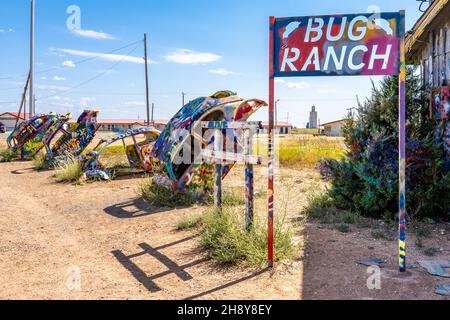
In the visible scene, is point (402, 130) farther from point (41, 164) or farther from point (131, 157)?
point (41, 164)

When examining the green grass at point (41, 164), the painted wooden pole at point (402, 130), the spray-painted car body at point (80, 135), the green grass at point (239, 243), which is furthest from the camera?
the spray-painted car body at point (80, 135)

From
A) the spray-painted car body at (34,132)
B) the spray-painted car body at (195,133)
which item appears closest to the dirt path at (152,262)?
the spray-painted car body at (195,133)

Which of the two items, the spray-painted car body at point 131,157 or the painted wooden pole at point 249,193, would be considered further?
the spray-painted car body at point 131,157

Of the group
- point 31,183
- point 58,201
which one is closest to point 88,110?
point 31,183

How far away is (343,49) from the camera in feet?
13.2

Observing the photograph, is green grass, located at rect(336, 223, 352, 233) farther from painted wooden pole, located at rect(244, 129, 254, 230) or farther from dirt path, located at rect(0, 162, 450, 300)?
painted wooden pole, located at rect(244, 129, 254, 230)

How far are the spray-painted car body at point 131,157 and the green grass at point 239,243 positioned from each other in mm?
6464

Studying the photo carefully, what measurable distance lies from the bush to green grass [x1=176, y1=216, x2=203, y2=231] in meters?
2.52

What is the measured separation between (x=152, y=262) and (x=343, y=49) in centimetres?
318

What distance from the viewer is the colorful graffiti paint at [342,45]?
4000 millimetres

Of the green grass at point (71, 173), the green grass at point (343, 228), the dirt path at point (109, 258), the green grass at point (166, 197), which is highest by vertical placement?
the green grass at point (71, 173)

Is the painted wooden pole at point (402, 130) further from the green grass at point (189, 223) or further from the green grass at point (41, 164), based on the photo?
the green grass at point (41, 164)

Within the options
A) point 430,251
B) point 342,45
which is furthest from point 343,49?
point 430,251

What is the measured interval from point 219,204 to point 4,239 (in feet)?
10.3
